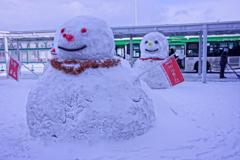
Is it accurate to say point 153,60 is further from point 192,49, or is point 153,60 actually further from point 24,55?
point 24,55

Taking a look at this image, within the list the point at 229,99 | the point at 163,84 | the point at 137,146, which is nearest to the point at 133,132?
the point at 137,146

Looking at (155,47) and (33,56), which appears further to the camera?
(33,56)

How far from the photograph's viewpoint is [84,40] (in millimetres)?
4043

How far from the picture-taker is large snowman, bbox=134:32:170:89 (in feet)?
32.2

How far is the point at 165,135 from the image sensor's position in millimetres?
4367

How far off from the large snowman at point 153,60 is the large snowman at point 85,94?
18.4 feet

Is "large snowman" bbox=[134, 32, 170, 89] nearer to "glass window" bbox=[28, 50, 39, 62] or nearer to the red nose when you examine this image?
the red nose

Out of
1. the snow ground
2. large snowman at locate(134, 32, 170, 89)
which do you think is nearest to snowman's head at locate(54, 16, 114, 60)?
the snow ground

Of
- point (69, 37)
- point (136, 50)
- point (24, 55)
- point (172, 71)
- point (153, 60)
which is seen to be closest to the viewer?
point (69, 37)

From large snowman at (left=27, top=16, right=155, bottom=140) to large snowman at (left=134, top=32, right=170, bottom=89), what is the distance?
5608 mm

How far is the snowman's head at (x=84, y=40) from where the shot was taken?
13.3 feet

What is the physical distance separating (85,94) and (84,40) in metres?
0.93

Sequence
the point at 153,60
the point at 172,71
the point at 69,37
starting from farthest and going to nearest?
1. the point at 153,60
2. the point at 172,71
3. the point at 69,37

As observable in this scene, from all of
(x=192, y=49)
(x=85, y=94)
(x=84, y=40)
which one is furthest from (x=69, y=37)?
(x=192, y=49)
